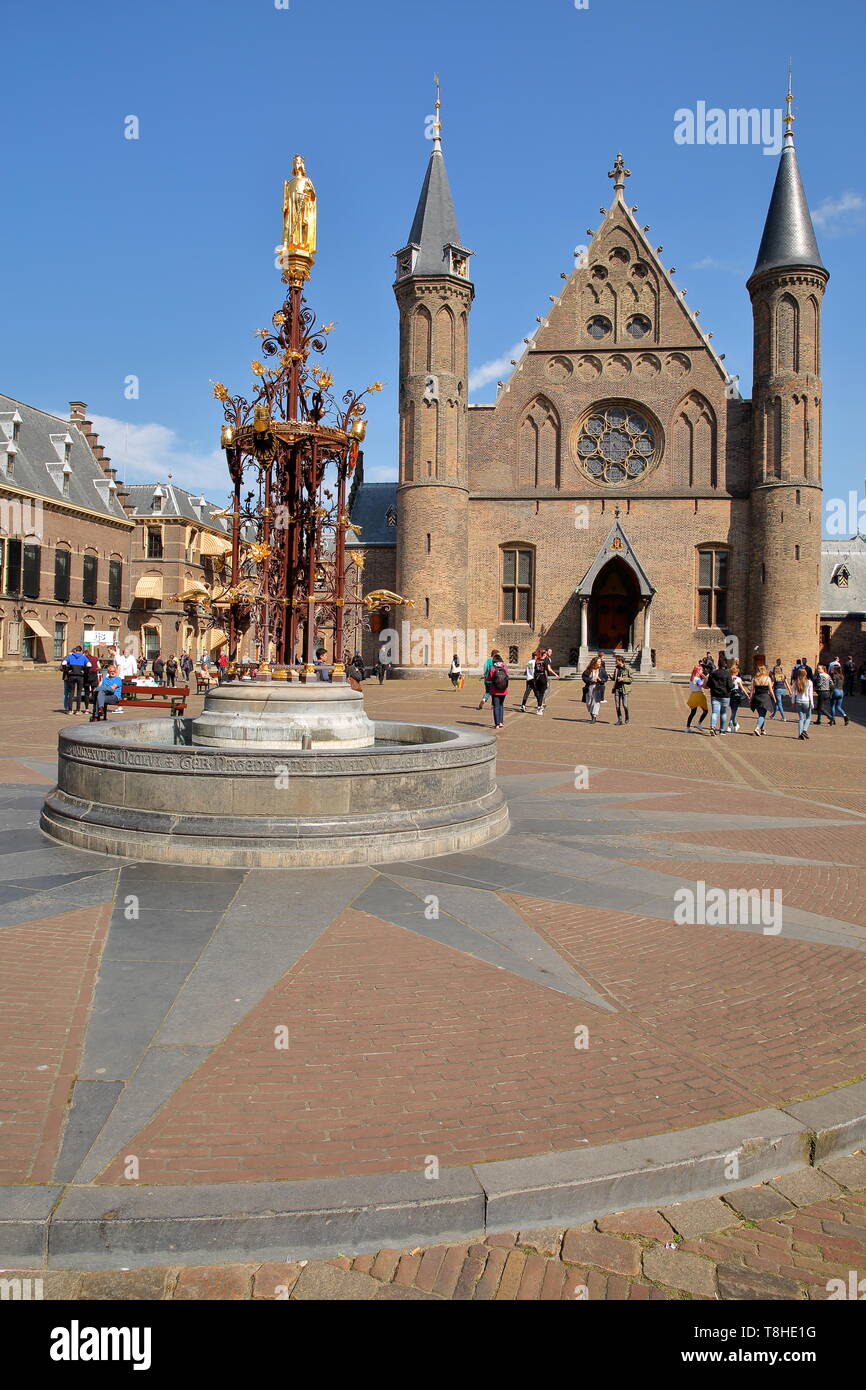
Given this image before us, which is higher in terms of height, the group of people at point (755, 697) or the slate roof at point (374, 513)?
the slate roof at point (374, 513)

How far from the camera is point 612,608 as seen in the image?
141 ft

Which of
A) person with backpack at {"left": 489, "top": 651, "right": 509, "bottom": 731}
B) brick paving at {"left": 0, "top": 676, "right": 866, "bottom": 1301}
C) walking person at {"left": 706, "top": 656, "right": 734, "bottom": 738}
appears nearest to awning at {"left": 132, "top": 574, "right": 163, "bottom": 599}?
person with backpack at {"left": 489, "top": 651, "right": 509, "bottom": 731}

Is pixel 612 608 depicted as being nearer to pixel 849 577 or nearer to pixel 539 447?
pixel 539 447

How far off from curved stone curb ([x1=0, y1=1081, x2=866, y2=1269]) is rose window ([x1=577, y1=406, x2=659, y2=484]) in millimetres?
42153

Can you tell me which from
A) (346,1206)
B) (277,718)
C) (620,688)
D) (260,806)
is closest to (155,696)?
(620,688)

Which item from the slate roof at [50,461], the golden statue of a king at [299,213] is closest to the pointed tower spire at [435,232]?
the slate roof at [50,461]

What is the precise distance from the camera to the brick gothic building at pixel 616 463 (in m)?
39.3

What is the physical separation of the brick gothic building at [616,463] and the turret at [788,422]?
8 cm

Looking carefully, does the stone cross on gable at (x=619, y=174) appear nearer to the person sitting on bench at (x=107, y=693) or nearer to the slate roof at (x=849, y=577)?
the slate roof at (x=849, y=577)

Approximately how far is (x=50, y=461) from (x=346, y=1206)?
5070cm

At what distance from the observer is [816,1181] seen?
343 centimetres

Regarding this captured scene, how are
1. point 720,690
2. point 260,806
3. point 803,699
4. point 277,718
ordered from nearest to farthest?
point 260,806 → point 277,718 → point 720,690 → point 803,699
